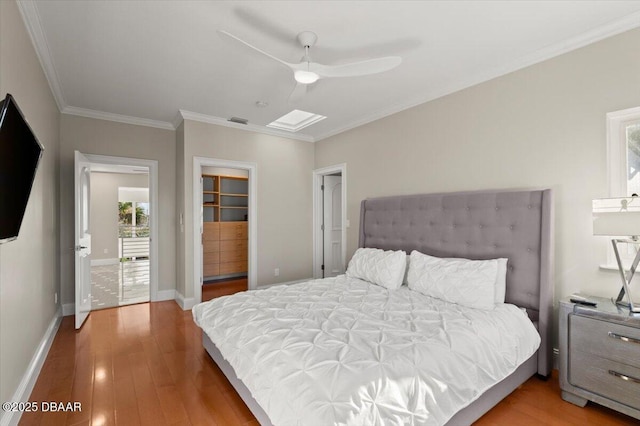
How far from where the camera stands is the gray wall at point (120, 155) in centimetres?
388

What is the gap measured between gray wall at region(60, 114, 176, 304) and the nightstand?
4.73 metres

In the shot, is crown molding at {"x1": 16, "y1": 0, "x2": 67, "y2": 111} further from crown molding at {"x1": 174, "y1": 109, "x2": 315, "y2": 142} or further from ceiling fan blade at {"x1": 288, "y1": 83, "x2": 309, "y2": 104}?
ceiling fan blade at {"x1": 288, "y1": 83, "x2": 309, "y2": 104}

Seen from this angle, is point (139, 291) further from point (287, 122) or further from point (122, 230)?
point (122, 230)

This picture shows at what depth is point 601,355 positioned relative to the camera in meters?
1.97

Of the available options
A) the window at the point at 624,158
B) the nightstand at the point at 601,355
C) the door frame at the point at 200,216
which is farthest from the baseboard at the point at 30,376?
the window at the point at 624,158

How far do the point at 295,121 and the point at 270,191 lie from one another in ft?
4.08

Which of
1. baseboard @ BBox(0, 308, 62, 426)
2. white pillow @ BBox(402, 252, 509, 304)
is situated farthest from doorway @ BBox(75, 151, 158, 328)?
white pillow @ BBox(402, 252, 509, 304)

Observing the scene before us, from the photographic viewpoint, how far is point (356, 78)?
309 cm

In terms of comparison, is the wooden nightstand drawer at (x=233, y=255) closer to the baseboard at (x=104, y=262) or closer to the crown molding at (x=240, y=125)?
the crown molding at (x=240, y=125)

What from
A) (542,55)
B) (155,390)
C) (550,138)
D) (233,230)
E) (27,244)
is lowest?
(155,390)

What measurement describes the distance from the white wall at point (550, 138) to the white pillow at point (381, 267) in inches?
35.4

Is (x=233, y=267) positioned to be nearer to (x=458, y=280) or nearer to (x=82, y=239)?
(x=82, y=239)

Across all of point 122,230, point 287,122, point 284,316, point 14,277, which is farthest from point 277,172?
point 122,230

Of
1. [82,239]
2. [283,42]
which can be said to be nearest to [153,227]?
[82,239]
